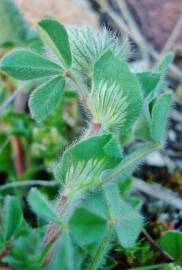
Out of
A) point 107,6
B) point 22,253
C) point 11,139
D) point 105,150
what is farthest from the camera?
point 107,6

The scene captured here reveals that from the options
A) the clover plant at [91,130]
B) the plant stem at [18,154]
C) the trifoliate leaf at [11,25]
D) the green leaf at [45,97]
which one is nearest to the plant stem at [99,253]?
the clover plant at [91,130]

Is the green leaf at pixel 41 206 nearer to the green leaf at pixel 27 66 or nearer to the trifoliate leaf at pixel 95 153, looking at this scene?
the trifoliate leaf at pixel 95 153

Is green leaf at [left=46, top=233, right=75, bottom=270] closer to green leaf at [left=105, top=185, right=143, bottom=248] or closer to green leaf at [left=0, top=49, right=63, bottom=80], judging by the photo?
green leaf at [left=105, top=185, right=143, bottom=248]

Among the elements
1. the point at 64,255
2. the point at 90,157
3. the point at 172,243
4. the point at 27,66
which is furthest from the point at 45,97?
the point at 172,243

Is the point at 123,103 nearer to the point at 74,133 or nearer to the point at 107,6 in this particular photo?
the point at 74,133

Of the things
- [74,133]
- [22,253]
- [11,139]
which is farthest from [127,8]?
[22,253]
